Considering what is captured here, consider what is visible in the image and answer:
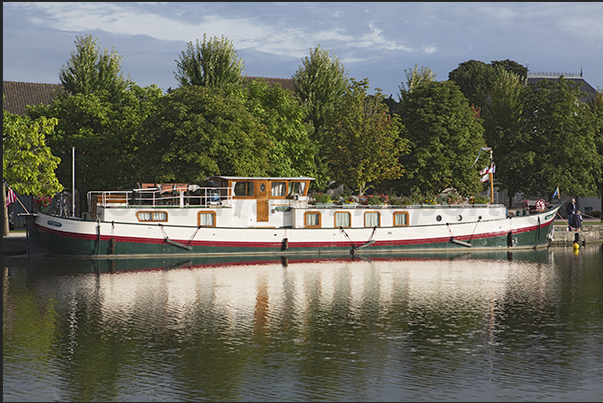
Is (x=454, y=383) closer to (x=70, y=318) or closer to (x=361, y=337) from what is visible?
(x=361, y=337)

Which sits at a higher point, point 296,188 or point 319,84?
point 319,84

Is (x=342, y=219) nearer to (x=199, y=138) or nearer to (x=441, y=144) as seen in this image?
(x=199, y=138)

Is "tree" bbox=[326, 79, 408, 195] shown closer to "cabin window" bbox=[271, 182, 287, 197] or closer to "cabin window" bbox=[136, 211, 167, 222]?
"cabin window" bbox=[271, 182, 287, 197]

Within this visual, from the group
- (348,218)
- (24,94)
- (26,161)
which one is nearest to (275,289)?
→ (348,218)

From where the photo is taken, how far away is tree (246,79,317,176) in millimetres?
55156

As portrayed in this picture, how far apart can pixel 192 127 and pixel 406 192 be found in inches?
879

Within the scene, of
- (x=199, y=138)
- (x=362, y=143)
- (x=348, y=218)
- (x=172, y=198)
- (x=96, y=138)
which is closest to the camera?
(x=172, y=198)

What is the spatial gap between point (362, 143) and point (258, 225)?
16191 mm

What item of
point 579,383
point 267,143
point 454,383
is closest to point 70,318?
point 454,383

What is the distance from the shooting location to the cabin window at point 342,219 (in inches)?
1750

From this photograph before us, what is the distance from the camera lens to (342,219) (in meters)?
44.6

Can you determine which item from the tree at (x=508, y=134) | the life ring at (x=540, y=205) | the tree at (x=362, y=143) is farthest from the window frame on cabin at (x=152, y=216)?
the tree at (x=508, y=134)

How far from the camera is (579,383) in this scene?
15125 mm

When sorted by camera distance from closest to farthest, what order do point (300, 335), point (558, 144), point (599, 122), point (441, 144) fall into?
point (300, 335) < point (441, 144) < point (558, 144) < point (599, 122)
